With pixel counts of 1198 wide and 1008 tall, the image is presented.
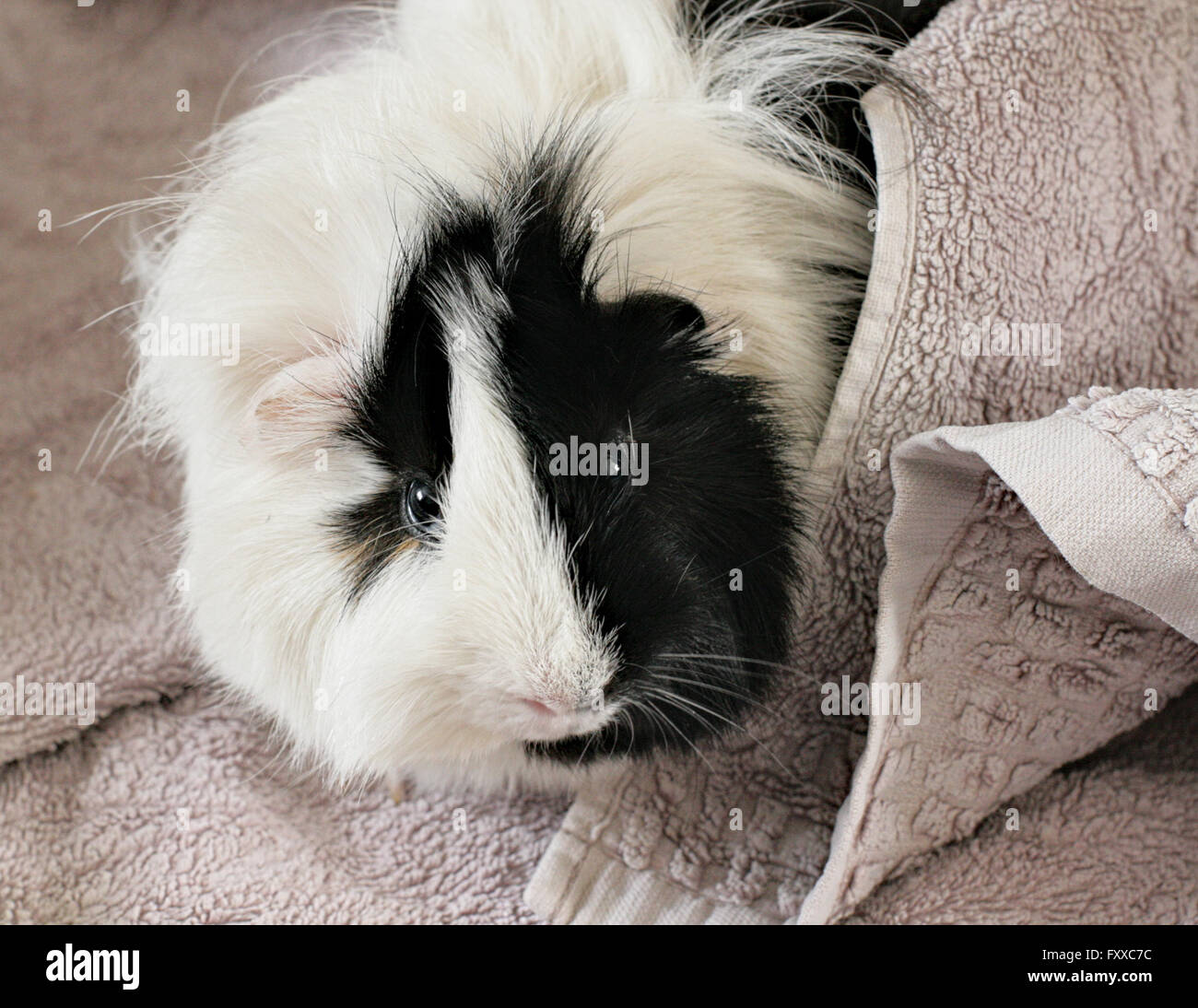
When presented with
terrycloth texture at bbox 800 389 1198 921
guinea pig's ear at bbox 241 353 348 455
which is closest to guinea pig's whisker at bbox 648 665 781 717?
terrycloth texture at bbox 800 389 1198 921

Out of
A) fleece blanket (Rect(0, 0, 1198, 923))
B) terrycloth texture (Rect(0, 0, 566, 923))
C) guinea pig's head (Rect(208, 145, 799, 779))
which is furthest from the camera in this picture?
terrycloth texture (Rect(0, 0, 566, 923))

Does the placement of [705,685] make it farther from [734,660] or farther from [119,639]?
[119,639]

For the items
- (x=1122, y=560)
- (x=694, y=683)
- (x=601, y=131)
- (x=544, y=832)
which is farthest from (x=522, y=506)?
(x=544, y=832)

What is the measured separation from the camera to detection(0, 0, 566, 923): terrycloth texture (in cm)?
112

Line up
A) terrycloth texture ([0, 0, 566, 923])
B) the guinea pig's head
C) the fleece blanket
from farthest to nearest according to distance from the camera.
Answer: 1. terrycloth texture ([0, 0, 566, 923])
2. the fleece blanket
3. the guinea pig's head

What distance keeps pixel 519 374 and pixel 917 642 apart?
1.38 ft

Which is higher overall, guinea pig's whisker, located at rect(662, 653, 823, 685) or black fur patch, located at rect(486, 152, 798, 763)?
black fur patch, located at rect(486, 152, 798, 763)

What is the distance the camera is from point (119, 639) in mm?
1223

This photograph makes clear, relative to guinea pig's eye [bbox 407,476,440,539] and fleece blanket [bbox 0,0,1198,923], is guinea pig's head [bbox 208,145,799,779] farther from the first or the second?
fleece blanket [bbox 0,0,1198,923]

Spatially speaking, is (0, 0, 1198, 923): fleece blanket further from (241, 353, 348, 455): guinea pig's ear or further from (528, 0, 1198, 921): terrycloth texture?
(241, 353, 348, 455): guinea pig's ear

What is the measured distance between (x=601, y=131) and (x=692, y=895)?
2.32ft

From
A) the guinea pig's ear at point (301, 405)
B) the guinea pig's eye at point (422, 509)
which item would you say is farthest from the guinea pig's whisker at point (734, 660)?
the guinea pig's ear at point (301, 405)

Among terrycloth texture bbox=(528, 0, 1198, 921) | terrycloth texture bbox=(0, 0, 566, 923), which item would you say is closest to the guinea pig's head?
terrycloth texture bbox=(528, 0, 1198, 921)

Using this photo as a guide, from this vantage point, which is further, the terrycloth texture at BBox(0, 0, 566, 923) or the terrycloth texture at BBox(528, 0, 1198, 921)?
the terrycloth texture at BBox(0, 0, 566, 923)
